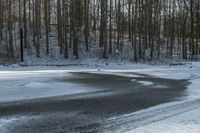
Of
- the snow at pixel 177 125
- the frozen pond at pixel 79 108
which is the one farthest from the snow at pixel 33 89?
the snow at pixel 177 125


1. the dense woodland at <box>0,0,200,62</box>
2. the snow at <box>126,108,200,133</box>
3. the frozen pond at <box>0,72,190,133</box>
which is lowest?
the snow at <box>126,108,200,133</box>

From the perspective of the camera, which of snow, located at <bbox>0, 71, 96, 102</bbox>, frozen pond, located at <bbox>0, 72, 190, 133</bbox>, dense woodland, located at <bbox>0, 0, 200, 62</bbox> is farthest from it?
dense woodland, located at <bbox>0, 0, 200, 62</bbox>

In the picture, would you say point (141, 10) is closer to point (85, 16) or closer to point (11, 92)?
point (85, 16)

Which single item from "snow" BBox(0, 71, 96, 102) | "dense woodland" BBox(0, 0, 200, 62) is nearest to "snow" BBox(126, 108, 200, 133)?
"snow" BBox(0, 71, 96, 102)

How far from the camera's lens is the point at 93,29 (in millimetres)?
Answer: 61000

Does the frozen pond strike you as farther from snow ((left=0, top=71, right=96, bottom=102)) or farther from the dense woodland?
the dense woodland

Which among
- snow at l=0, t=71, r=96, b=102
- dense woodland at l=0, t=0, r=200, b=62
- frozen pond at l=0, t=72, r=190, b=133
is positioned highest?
dense woodland at l=0, t=0, r=200, b=62

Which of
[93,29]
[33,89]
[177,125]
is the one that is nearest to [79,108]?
[177,125]

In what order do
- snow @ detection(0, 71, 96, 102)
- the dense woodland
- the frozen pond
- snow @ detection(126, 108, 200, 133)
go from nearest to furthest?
snow @ detection(126, 108, 200, 133) < the frozen pond < snow @ detection(0, 71, 96, 102) < the dense woodland

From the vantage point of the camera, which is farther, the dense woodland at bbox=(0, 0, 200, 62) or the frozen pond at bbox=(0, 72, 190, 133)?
the dense woodland at bbox=(0, 0, 200, 62)

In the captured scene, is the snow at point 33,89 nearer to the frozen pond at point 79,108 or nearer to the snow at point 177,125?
the frozen pond at point 79,108

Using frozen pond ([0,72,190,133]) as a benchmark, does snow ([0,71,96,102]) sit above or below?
above

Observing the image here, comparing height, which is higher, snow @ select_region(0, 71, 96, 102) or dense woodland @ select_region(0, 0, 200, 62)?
dense woodland @ select_region(0, 0, 200, 62)

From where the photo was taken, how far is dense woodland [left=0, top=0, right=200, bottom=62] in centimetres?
4703
